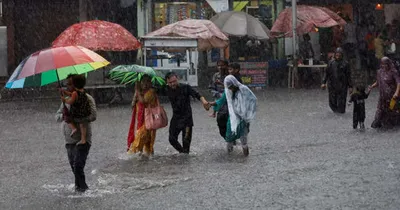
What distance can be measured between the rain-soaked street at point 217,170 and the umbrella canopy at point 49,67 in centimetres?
136

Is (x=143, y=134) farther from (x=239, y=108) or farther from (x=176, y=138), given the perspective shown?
(x=239, y=108)

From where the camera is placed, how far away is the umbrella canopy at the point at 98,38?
19328 millimetres

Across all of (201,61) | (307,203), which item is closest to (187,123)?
(307,203)

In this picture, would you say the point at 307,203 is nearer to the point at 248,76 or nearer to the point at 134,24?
the point at 248,76

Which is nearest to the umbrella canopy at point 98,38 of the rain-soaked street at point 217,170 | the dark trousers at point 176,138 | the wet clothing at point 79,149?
the rain-soaked street at point 217,170

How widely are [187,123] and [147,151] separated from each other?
760 millimetres

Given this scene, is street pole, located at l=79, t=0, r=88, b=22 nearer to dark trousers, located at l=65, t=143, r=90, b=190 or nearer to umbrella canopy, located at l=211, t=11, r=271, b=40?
umbrella canopy, located at l=211, t=11, r=271, b=40

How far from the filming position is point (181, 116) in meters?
11.8

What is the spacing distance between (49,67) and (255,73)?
1631 cm

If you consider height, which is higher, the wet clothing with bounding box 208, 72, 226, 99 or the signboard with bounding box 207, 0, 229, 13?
the signboard with bounding box 207, 0, 229, 13

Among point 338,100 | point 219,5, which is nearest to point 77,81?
point 338,100

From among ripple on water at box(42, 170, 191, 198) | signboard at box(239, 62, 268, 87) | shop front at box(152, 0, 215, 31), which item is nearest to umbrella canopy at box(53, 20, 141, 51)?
signboard at box(239, 62, 268, 87)

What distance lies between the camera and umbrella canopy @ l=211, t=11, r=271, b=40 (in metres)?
23.6

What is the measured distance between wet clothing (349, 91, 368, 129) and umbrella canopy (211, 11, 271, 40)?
375 inches
